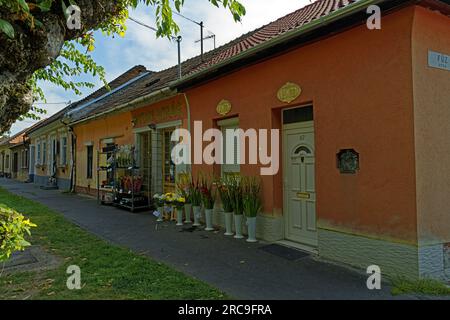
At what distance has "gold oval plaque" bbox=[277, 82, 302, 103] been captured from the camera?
5145mm

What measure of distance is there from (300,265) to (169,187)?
528 centimetres

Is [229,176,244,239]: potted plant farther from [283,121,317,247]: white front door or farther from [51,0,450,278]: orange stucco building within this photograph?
[283,121,317,247]: white front door

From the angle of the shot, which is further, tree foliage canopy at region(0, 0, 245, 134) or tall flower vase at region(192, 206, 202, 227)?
tall flower vase at region(192, 206, 202, 227)

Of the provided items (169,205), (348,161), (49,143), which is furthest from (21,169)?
(348,161)

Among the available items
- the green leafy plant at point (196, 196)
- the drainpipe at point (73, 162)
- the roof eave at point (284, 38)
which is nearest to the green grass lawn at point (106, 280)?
the green leafy plant at point (196, 196)

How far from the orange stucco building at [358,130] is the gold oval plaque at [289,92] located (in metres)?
0.02

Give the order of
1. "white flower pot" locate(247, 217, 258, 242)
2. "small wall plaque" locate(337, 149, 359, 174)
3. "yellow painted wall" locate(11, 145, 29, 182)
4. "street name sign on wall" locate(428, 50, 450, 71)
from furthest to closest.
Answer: "yellow painted wall" locate(11, 145, 29, 182)
"white flower pot" locate(247, 217, 258, 242)
"small wall plaque" locate(337, 149, 359, 174)
"street name sign on wall" locate(428, 50, 450, 71)

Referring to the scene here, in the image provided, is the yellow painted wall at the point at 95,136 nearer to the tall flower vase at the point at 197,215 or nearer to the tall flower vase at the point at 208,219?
the tall flower vase at the point at 197,215

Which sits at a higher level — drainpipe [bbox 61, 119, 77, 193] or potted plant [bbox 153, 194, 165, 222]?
drainpipe [bbox 61, 119, 77, 193]

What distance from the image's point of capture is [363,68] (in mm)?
4262

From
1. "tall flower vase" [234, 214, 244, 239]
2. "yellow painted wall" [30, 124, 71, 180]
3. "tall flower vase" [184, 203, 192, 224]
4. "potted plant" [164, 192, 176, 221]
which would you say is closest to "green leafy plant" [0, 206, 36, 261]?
"tall flower vase" [234, 214, 244, 239]

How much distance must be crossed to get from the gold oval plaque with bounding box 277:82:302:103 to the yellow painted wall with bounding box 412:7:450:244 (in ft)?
5.65
